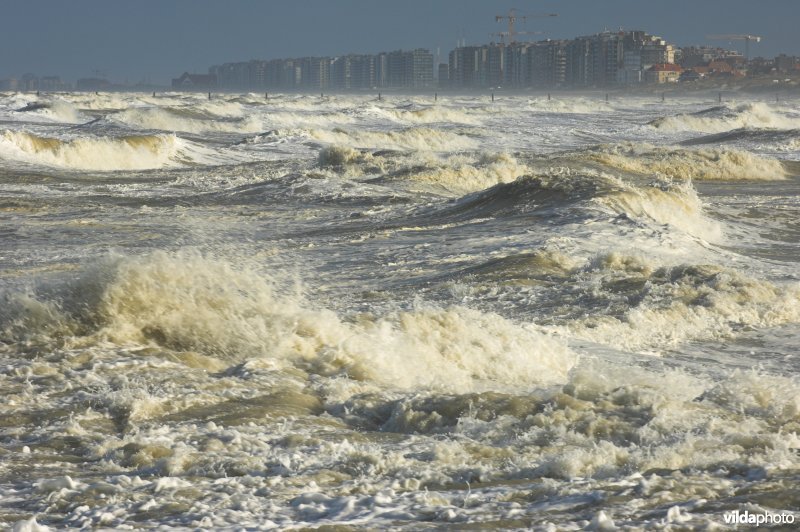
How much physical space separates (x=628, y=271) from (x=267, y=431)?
8.28 meters

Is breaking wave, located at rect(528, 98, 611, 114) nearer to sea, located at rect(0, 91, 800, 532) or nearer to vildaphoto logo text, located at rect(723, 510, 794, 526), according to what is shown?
sea, located at rect(0, 91, 800, 532)

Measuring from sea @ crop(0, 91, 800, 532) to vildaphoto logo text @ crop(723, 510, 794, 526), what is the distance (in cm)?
3

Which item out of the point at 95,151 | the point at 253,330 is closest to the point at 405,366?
the point at 253,330

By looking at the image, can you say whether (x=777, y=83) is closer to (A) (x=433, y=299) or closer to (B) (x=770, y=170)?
(B) (x=770, y=170)

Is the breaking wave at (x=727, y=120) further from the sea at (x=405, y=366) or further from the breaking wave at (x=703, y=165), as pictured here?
the sea at (x=405, y=366)

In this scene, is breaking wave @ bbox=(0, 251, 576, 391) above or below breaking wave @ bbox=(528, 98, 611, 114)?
above

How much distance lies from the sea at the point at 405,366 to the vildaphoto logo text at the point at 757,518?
3 centimetres

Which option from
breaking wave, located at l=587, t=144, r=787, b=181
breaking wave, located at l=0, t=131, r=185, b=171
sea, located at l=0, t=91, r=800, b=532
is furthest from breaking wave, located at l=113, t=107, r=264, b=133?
sea, located at l=0, t=91, r=800, b=532

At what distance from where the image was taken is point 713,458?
6.66 metres

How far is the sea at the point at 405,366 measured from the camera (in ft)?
19.9

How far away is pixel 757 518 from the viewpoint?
5574 mm

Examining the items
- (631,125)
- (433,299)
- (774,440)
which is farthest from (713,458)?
(631,125)

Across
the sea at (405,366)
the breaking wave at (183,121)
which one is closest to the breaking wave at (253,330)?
the sea at (405,366)

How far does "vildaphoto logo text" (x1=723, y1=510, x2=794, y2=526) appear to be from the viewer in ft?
18.1
